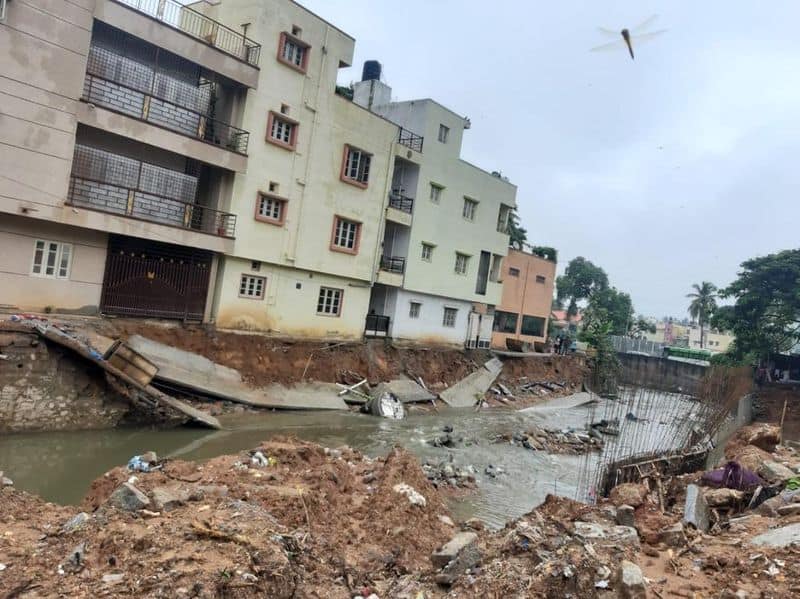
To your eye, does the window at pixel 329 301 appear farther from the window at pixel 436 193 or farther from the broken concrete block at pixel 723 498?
the broken concrete block at pixel 723 498

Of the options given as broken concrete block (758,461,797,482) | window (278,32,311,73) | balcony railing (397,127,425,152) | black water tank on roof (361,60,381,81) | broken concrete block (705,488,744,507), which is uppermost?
black water tank on roof (361,60,381,81)

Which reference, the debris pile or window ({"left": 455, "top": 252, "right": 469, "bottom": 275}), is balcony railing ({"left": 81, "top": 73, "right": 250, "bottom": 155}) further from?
window ({"left": 455, "top": 252, "right": 469, "bottom": 275})

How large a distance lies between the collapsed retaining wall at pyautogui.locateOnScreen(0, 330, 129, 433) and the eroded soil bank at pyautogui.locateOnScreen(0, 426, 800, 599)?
5.84 metres

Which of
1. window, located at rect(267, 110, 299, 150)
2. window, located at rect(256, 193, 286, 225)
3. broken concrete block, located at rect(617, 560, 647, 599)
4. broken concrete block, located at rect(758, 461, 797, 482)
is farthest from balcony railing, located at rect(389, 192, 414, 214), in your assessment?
broken concrete block, located at rect(617, 560, 647, 599)

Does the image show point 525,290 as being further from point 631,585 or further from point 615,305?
point 615,305

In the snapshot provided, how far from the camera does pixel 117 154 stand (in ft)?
54.5

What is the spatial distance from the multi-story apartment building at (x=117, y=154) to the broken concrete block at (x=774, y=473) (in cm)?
1610

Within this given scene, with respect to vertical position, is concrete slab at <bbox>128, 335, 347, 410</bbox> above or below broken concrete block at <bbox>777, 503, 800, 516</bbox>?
below

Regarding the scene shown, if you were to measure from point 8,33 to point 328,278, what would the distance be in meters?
13.0

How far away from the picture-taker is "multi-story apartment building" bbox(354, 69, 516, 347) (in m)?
26.7

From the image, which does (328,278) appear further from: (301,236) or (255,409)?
(255,409)

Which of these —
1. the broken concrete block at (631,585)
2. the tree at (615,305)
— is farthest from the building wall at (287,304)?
the tree at (615,305)

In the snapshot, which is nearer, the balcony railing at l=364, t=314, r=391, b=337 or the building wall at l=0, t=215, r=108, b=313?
the building wall at l=0, t=215, r=108, b=313

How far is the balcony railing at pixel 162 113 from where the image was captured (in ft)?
51.6
